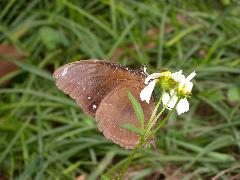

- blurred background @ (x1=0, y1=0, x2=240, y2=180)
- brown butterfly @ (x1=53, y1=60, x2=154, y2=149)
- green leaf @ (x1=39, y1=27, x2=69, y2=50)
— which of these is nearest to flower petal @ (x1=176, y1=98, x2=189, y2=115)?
brown butterfly @ (x1=53, y1=60, x2=154, y2=149)

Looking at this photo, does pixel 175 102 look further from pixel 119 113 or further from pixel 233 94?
pixel 233 94

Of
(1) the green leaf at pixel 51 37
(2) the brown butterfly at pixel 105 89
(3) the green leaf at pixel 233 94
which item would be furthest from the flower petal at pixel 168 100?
(1) the green leaf at pixel 51 37

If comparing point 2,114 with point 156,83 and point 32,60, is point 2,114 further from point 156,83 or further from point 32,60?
point 156,83

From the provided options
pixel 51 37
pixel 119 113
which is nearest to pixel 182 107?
pixel 119 113

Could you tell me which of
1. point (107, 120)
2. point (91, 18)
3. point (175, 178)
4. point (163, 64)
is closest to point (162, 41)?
point (163, 64)

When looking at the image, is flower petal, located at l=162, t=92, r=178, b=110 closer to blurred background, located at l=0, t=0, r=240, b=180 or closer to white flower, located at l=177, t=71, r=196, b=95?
white flower, located at l=177, t=71, r=196, b=95

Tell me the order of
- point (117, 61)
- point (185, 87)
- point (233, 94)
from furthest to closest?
1. point (117, 61)
2. point (233, 94)
3. point (185, 87)

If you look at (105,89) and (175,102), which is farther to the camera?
(105,89)
